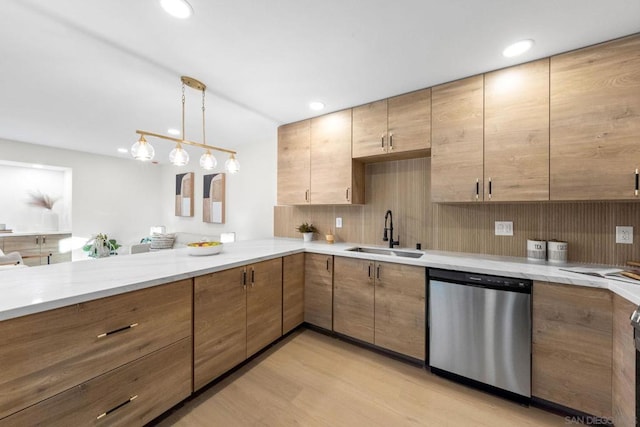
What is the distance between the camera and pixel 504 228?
2.13 metres

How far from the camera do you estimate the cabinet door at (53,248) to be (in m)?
4.24

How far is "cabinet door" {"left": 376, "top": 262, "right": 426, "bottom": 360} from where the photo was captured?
6.40 feet

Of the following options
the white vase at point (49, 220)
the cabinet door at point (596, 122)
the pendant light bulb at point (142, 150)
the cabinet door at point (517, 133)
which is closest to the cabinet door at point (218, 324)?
the pendant light bulb at point (142, 150)

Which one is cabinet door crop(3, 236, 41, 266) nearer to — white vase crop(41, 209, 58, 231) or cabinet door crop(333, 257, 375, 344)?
white vase crop(41, 209, 58, 231)

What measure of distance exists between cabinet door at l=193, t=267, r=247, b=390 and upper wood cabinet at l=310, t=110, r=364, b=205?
127cm

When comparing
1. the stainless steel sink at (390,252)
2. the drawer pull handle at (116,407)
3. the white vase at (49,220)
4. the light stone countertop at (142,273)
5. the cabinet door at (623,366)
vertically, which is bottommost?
the drawer pull handle at (116,407)

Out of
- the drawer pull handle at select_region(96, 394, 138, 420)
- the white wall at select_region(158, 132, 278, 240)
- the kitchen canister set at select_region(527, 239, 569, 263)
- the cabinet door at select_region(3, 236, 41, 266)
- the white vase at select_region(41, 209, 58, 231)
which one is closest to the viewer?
the drawer pull handle at select_region(96, 394, 138, 420)

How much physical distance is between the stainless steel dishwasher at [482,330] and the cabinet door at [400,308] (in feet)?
0.27

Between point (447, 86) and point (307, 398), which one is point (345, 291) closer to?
point (307, 398)

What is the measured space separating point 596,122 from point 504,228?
93 cm

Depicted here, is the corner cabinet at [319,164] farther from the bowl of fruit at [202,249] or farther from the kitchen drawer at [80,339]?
the kitchen drawer at [80,339]

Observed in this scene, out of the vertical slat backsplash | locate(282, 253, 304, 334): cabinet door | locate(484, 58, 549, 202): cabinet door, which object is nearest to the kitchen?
the vertical slat backsplash

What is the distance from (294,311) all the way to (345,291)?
0.57m

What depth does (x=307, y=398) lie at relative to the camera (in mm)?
1665
